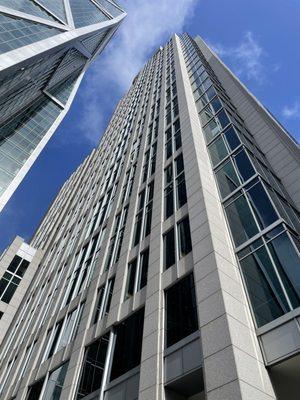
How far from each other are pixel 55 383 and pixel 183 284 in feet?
34.0

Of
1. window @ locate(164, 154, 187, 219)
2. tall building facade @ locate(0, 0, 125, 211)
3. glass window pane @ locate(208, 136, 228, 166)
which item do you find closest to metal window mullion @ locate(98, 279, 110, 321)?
window @ locate(164, 154, 187, 219)

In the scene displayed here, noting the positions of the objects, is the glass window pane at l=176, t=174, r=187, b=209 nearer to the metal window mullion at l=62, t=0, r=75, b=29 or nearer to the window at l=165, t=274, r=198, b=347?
the window at l=165, t=274, r=198, b=347

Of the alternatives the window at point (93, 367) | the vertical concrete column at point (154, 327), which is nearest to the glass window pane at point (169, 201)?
the vertical concrete column at point (154, 327)

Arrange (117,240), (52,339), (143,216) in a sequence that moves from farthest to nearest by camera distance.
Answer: (117,240) < (143,216) < (52,339)

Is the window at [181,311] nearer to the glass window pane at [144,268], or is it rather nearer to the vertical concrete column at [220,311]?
the vertical concrete column at [220,311]

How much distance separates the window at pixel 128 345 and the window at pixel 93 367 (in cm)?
84

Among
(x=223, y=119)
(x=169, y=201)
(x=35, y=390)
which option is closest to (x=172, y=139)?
(x=223, y=119)

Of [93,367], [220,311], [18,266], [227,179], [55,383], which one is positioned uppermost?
[18,266]

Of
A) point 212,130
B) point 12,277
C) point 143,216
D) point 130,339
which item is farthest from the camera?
point 12,277

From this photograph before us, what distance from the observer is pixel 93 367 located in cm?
1619

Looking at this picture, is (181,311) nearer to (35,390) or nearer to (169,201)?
(169,201)

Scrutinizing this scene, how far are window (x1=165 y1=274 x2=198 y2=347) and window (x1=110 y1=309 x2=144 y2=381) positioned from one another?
1773 millimetres

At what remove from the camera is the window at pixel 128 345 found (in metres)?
14.2

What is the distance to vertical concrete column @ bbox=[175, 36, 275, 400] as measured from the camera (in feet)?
31.7
